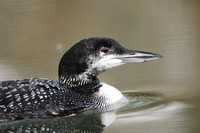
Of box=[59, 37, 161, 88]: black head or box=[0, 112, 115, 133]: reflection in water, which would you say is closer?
box=[0, 112, 115, 133]: reflection in water

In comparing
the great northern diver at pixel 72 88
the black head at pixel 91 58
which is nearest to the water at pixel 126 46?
the great northern diver at pixel 72 88

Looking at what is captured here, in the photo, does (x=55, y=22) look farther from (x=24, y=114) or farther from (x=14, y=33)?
(x=24, y=114)

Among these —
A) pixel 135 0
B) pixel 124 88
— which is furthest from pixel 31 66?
pixel 135 0

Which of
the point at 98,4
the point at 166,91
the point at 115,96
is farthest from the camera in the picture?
the point at 98,4

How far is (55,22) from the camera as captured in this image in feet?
35.4

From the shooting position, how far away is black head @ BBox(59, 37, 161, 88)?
6172mm

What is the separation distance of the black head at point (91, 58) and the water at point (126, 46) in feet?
1.68

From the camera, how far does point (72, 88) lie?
6297 millimetres

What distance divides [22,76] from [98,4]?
4262mm

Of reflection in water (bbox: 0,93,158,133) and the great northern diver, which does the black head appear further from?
reflection in water (bbox: 0,93,158,133)

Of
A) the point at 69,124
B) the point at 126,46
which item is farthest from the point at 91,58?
the point at 126,46

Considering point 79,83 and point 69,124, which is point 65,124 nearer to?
point 69,124

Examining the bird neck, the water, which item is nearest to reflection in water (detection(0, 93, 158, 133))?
the water

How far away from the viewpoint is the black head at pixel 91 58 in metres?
6.17
